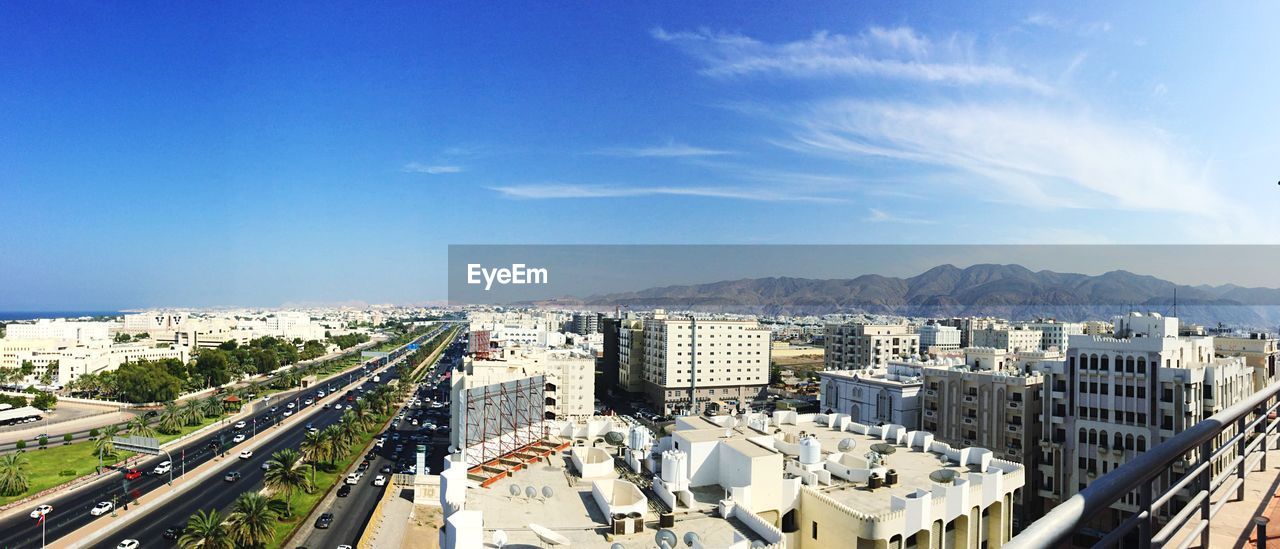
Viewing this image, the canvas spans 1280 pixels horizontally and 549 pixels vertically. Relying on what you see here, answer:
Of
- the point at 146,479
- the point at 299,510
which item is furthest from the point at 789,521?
the point at 146,479

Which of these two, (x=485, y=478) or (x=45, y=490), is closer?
(x=485, y=478)

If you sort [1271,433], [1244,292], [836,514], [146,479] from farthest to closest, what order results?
[1244,292], [146,479], [836,514], [1271,433]

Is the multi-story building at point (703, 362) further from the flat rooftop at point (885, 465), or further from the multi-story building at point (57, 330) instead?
the multi-story building at point (57, 330)

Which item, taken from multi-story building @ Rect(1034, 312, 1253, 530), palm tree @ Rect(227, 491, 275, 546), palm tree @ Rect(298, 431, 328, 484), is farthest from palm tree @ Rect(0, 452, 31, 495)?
multi-story building @ Rect(1034, 312, 1253, 530)

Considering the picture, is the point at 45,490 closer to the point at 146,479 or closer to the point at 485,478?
the point at 146,479

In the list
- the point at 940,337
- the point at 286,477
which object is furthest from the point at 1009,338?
the point at 286,477

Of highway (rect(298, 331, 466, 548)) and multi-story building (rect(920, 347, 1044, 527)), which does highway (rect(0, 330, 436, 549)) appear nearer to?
highway (rect(298, 331, 466, 548))
